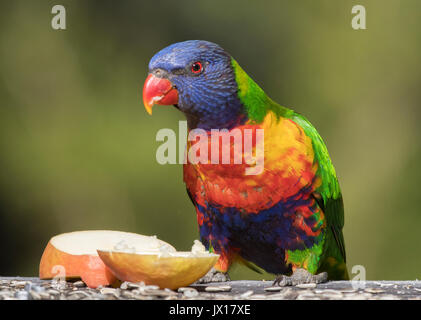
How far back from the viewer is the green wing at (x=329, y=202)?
8.04 feet

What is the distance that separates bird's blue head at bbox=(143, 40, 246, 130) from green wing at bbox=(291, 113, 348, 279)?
0.36 m

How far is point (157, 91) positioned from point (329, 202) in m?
0.92

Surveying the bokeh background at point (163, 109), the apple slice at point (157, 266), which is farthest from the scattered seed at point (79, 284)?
the bokeh background at point (163, 109)

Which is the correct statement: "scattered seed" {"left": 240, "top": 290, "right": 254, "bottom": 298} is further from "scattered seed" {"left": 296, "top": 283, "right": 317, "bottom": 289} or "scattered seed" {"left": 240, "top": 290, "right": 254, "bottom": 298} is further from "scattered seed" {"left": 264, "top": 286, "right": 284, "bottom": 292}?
"scattered seed" {"left": 296, "top": 283, "right": 317, "bottom": 289}

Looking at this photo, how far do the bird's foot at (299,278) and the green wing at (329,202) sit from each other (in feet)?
0.50

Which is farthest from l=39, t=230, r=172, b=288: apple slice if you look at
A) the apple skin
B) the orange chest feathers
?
the orange chest feathers

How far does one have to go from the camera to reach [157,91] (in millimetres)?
2322

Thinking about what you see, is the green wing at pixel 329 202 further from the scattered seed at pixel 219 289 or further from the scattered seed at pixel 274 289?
the scattered seed at pixel 219 289

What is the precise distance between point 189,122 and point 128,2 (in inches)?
106

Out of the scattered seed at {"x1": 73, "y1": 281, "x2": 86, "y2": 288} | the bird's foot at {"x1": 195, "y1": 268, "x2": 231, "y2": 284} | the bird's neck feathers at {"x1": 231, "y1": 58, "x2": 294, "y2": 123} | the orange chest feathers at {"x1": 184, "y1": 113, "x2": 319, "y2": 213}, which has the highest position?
the bird's neck feathers at {"x1": 231, "y1": 58, "x2": 294, "y2": 123}

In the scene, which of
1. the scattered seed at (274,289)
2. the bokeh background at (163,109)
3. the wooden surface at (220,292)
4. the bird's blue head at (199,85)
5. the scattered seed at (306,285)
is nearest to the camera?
the wooden surface at (220,292)

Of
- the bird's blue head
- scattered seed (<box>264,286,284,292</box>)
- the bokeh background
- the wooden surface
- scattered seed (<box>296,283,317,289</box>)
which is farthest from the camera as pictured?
the bokeh background

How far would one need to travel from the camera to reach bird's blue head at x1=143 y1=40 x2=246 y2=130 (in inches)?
91.0
